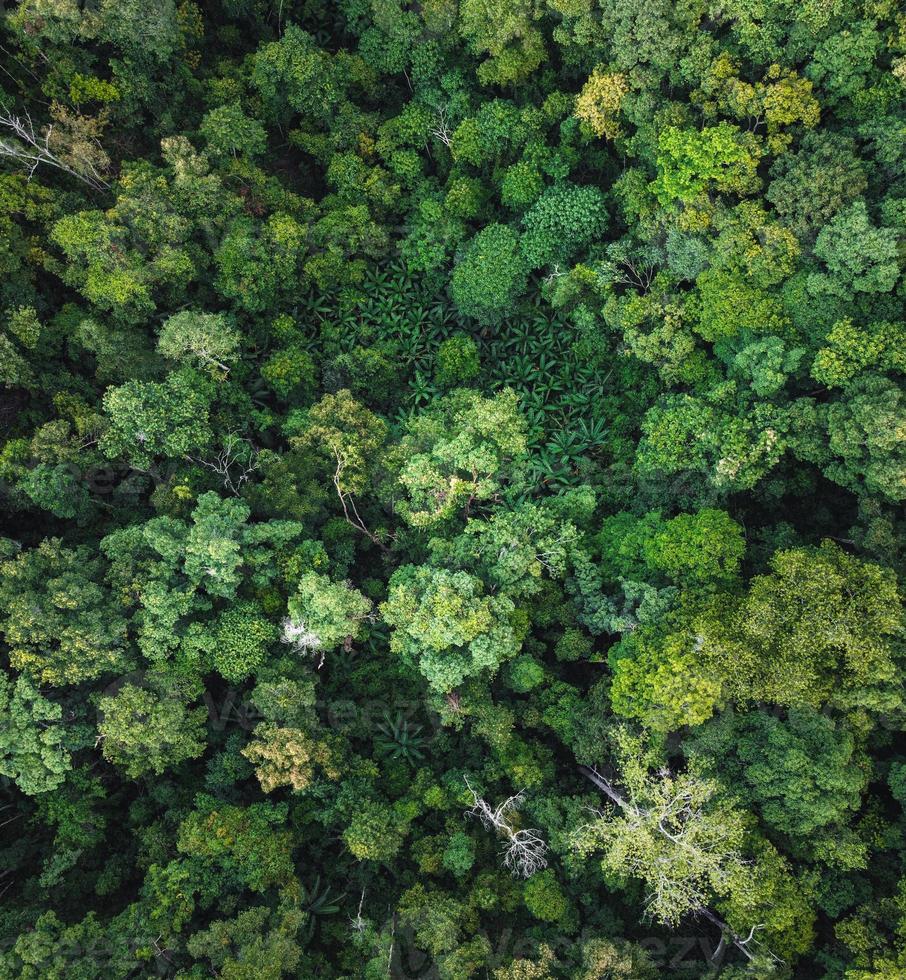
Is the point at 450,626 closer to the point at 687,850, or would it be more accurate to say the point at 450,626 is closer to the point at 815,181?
the point at 687,850

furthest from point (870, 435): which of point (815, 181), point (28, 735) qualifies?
point (28, 735)

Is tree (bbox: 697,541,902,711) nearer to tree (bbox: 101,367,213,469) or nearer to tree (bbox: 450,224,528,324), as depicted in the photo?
tree (bbox: 450,224,528,324)

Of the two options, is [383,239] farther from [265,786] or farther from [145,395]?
[265,786]

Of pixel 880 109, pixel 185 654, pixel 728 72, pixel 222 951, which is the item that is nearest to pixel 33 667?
pixel 185 654

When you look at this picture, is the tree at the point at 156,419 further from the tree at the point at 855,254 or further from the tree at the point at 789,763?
the tree at the point at 855,254

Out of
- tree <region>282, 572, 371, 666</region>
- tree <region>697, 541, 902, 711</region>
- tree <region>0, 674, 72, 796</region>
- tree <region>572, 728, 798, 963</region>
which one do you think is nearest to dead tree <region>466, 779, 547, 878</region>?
tree <region>572, 728, 798, 963</region>

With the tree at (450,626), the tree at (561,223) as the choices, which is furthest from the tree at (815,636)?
the tree at (561,223)

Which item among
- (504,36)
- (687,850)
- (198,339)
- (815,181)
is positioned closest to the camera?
(687,850)

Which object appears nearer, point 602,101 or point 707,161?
point 707,161
